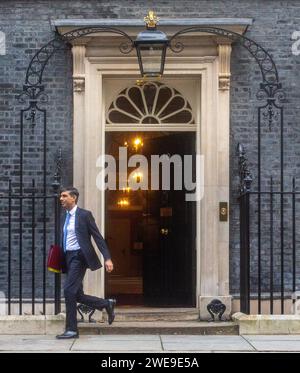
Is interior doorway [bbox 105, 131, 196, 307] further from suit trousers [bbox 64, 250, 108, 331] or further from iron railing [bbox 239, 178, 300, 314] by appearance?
suit trousers [bbox 64, 250, 108, 331]

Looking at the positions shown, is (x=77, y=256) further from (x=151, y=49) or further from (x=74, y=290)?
(x=151, y=49)

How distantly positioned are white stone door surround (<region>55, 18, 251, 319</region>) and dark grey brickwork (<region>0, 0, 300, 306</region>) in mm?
157

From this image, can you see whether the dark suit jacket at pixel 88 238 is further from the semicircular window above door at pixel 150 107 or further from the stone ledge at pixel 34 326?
the semicircular window above door at pixel 150 107

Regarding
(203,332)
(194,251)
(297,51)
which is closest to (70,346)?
(203,332)

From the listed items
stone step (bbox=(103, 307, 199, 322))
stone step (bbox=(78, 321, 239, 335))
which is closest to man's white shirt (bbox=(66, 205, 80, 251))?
stone step (bbox=(78, 321, 239, 335))

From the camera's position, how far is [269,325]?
36.2 ft

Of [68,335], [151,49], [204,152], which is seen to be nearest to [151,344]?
[68,335]

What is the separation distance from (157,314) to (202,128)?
2.56m

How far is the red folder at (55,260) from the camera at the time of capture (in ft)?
35.1

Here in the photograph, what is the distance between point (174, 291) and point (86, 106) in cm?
319

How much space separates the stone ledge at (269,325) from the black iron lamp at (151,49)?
3206mm

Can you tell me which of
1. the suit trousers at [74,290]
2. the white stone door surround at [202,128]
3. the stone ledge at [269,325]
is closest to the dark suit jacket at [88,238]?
the suit trousers at [74,290]

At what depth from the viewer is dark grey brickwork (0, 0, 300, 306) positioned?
1223 cm

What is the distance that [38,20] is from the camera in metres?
12.3
